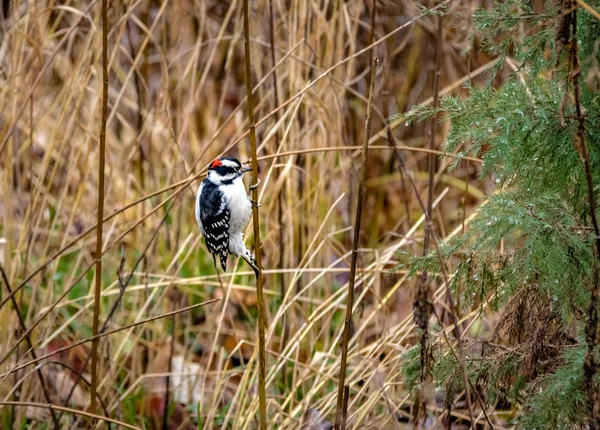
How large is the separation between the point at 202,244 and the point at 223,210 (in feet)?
4.81

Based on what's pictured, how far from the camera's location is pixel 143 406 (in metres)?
3.86

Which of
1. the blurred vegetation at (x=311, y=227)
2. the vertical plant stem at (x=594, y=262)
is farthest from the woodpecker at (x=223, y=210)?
the vertical plant stem at (x=594, y=262)

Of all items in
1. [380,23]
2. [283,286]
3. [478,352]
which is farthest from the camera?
[380,23]

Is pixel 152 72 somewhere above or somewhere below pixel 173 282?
above

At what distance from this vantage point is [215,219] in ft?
11.3

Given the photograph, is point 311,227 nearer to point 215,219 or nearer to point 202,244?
point 215,219

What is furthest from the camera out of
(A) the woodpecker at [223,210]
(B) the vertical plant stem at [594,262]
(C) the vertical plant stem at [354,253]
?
(A) the woodpecker at [223,210]

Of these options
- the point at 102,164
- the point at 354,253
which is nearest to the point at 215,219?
the point at 102,164

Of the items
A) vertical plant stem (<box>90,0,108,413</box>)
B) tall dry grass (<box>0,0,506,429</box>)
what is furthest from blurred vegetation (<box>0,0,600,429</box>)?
vertical plant stem (<box>90,0,108,413</box>)

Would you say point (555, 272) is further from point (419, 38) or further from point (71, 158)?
point (419, 38)

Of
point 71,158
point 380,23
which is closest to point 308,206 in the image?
point 71,158

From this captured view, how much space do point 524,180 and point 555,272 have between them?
13.4 inches

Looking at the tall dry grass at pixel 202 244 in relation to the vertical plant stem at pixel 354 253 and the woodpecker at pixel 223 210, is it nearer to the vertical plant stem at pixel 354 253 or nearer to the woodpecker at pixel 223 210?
the woodpecker at pixel 223 210

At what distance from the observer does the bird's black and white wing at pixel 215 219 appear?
343cm
